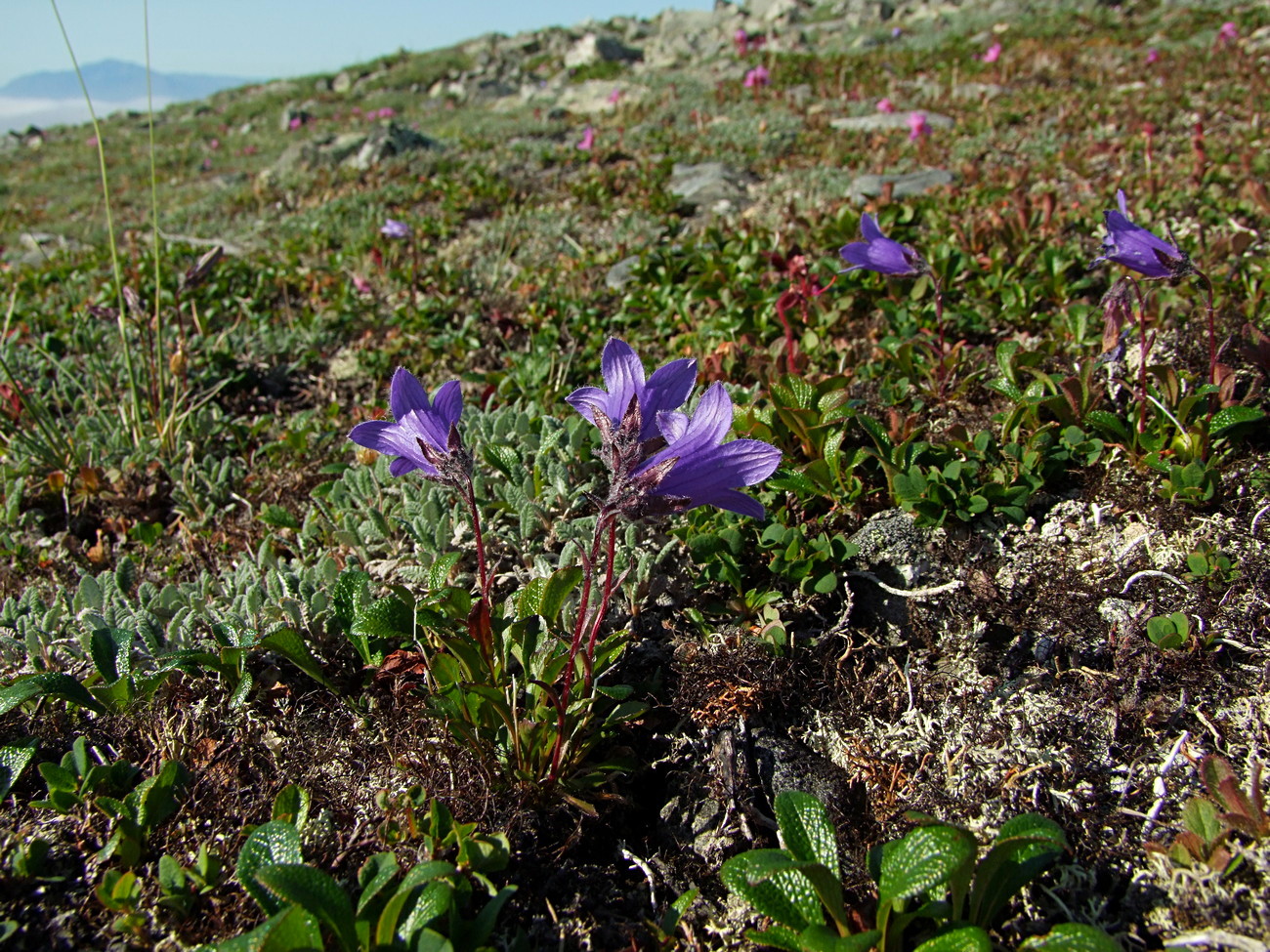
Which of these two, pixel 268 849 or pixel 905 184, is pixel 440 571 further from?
pixel 905 184

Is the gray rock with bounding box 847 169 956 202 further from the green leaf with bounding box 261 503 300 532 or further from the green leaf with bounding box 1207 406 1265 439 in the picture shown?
the green leaf with bounding box 261 503 300 532

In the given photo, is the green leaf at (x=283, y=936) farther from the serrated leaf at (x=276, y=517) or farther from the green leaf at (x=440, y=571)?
the serrated leaf at (x=276, y=517)

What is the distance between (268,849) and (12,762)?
2.66 ft

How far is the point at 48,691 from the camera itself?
201 centimetres

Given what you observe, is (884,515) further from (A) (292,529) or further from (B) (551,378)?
(A) (292,529)

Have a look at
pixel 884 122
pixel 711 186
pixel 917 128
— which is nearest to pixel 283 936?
pixel 711 186

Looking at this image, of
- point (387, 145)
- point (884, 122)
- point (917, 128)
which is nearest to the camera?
point (917, 128)

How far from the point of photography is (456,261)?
621 centimetres

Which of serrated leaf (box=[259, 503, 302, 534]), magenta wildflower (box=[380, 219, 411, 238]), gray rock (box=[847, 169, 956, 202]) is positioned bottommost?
serrated leaf (box=[259, 503, 302, 534])

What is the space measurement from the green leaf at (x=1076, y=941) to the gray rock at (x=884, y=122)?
354 inches

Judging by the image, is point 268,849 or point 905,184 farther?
point 905,184

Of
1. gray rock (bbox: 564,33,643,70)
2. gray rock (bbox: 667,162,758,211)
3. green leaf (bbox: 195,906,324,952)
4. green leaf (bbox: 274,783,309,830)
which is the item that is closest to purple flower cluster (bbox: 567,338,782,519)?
green leaf (bbox: 195,906,324,952)

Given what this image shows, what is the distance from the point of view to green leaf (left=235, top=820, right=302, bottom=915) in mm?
1608

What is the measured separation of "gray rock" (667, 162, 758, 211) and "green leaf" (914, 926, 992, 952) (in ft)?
20.2
